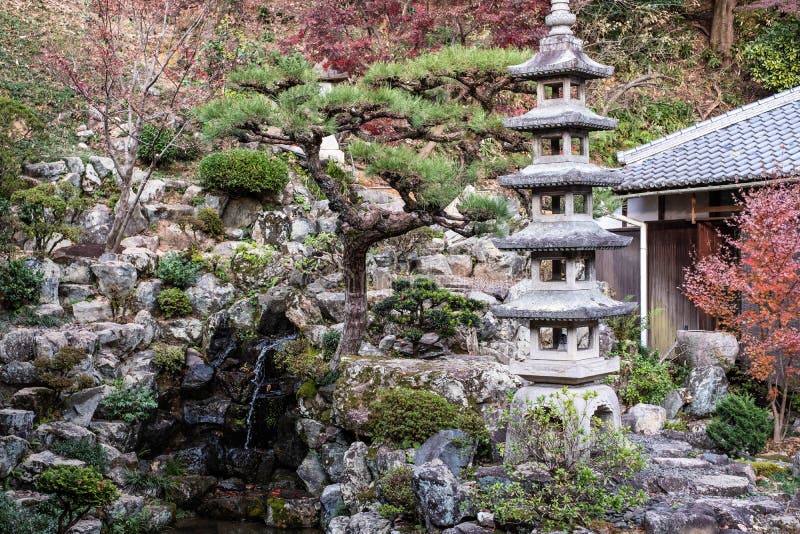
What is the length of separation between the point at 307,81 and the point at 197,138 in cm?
1103

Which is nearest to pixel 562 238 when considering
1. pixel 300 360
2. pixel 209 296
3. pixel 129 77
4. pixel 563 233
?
pixel 563 233

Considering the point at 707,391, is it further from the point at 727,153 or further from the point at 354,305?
the point at 354,305

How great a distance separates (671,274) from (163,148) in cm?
1325

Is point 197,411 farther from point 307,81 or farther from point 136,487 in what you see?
point 307,81

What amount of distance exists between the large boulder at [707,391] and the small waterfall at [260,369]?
7.61 meters

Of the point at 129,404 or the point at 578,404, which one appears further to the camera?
the point at 129,404

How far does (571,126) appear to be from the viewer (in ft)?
34.0

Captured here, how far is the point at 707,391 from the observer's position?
44.4ft

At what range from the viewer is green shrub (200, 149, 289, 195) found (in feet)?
63.3

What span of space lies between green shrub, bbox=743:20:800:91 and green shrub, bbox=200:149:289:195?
14.8m

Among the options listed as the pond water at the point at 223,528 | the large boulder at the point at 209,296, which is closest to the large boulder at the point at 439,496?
the pond water at the point at 223,528

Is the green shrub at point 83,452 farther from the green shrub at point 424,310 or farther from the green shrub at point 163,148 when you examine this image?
the green shrub at point 163,148

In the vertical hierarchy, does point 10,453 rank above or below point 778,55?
below

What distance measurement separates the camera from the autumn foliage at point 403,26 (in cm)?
1961
